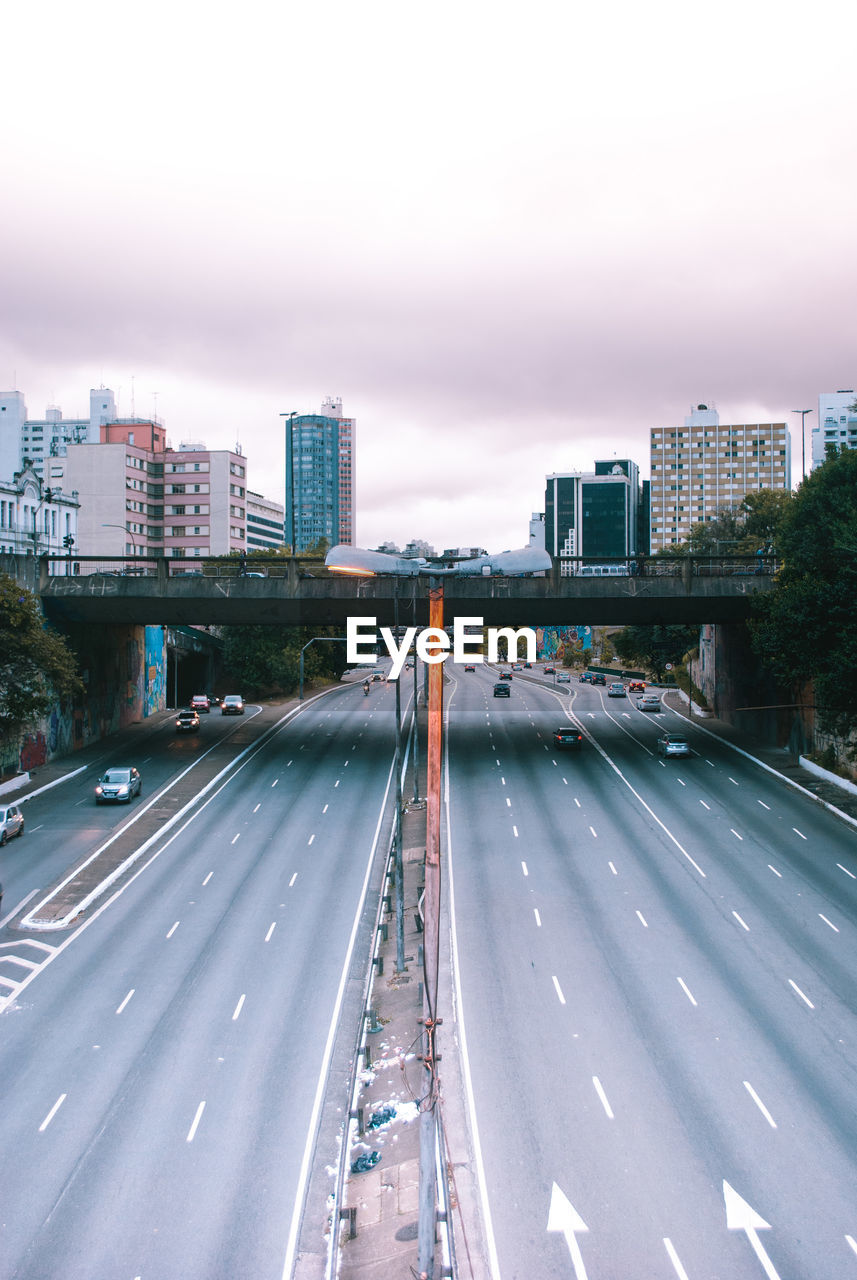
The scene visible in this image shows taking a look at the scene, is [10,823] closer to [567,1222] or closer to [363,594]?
[363,594]

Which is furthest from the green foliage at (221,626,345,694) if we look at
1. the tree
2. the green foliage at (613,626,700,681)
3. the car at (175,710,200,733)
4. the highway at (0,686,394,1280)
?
the tree

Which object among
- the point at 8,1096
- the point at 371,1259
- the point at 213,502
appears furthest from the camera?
the point at 213,502

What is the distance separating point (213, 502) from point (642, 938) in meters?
128

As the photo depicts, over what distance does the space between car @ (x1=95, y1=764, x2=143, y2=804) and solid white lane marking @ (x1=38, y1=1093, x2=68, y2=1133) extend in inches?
1153

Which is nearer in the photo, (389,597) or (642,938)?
(642,938)

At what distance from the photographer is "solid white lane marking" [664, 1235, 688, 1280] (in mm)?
17042

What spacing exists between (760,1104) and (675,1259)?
253 inches

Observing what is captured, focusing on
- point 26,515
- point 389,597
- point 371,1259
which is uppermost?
point 26,515

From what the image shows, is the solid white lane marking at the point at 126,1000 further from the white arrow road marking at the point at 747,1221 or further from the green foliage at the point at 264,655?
the green foliage at the point at 264,655

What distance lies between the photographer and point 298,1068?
24.9 m

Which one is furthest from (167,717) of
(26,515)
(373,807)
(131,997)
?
(131,997)

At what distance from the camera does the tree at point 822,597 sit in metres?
49.3

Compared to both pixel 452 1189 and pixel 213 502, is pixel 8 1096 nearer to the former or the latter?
pixel 452 1189

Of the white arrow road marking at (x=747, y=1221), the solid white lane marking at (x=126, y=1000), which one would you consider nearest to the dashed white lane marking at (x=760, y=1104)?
the white arrow road marking at (x=747, y=1221)
